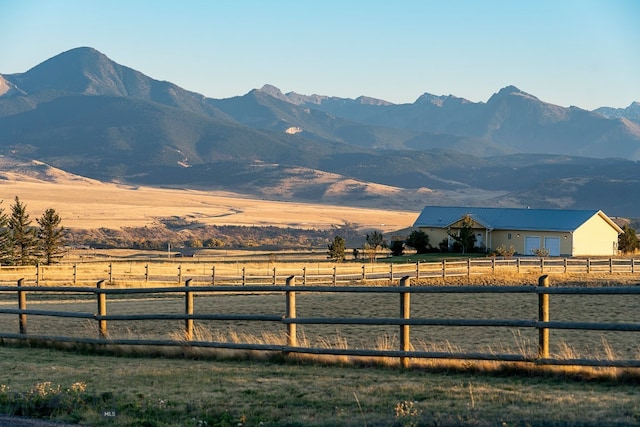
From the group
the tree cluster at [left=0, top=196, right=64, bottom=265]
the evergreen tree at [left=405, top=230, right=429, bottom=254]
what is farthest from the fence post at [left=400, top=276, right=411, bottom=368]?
the evergreen tree at [left=405, top=230, right=429, bottom=254]

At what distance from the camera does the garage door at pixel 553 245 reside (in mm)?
71000

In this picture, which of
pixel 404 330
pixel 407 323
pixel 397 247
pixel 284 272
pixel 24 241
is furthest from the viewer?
pixel 397 247

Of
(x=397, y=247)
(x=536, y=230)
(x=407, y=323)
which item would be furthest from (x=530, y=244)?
(x=407, y=323)

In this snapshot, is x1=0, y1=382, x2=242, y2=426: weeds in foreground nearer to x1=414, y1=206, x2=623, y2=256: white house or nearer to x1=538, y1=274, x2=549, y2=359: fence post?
x1=538, y1=274, x2=549, y2=359: fence post

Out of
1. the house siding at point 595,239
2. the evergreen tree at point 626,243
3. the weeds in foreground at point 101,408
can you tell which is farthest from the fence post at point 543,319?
the evergreen tree at point 626,243

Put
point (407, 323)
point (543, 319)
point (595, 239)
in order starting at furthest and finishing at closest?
1. point (595, 239)
2. point (407, 323)
3. point (543, 319)

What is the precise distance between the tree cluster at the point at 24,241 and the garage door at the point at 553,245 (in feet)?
121

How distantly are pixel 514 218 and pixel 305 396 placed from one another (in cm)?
6520

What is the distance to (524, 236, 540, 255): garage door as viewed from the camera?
237 ft

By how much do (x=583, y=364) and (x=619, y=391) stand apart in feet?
2.36

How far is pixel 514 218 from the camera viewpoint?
Answer: 7469cm

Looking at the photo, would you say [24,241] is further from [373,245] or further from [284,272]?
[373,245]

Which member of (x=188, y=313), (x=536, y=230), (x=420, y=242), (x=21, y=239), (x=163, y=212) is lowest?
(x=420, y=242)

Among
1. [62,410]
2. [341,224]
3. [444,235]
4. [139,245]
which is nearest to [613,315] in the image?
[62,410]
